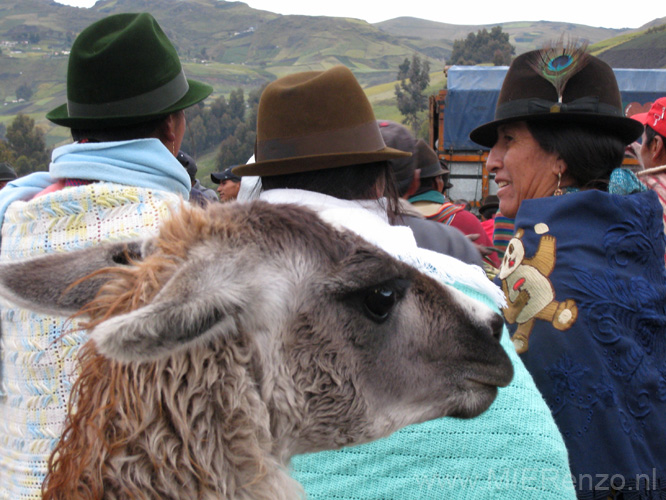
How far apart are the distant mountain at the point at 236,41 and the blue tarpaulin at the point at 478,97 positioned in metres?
46.9

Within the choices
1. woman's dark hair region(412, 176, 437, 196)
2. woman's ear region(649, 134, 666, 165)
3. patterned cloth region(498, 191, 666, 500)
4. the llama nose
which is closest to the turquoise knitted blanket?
the llama nose

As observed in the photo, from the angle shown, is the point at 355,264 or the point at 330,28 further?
the point at 330,28

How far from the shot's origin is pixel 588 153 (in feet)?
8.41

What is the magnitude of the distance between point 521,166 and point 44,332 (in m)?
2.35

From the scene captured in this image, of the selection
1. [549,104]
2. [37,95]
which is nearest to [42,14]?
[37,95]

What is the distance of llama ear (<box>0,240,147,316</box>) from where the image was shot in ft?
5.00

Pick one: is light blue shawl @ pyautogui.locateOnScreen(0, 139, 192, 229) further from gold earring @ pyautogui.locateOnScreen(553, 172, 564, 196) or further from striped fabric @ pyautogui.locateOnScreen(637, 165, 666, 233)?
striped fabric @ pyautogui.locateOnScreen(637, 165, 666, 233)

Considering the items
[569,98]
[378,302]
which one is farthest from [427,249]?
[569,98]

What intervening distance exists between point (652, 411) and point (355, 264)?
57.7 inches

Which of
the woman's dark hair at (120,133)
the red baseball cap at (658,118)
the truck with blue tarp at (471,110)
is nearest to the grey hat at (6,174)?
the woman's dark hair at (120,133)

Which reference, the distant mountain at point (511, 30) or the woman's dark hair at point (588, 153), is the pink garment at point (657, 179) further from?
the distant mountain at point (511, 30)

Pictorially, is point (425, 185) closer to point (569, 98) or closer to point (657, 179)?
point (657, 179)

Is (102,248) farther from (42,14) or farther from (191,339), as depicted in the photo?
(42,14)

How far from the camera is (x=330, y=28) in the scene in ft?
463
